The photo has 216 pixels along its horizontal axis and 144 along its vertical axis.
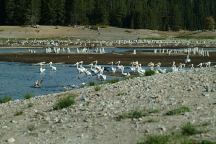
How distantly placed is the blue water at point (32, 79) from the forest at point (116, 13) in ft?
235

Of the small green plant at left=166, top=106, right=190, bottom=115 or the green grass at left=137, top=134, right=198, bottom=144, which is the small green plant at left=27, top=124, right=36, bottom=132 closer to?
the small green plant at left=166, top=106, right=190, bottom=115

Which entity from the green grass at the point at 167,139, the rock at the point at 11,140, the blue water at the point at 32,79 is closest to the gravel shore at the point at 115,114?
the rock at the point at 11,140

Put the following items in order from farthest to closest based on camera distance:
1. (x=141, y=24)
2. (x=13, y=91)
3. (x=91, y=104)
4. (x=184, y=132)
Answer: (x=141, y=24) → (x=13, y=91) → (x=91, y=104) → (x=184, y=132)

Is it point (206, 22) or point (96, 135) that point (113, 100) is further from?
point (206, 22)

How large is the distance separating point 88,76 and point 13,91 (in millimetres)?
9533

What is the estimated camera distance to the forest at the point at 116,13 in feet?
417

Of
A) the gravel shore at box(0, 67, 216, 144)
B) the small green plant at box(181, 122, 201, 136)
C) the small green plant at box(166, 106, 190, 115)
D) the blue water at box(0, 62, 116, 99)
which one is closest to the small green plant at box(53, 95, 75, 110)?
the gravel shore at box(0, 67, 216, 144)

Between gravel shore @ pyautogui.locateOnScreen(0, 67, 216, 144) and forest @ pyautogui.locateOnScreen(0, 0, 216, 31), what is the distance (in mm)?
105659

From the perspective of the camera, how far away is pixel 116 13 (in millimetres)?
143000

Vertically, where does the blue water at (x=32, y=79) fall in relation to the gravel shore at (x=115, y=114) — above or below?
below

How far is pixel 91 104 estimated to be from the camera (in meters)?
17.8

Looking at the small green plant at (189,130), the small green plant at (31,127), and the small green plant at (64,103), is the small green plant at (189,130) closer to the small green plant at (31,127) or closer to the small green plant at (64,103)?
the small green plant at (31,127)

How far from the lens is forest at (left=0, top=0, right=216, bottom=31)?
5002 inches

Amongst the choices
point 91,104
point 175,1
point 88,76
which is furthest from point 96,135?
point 175,1
